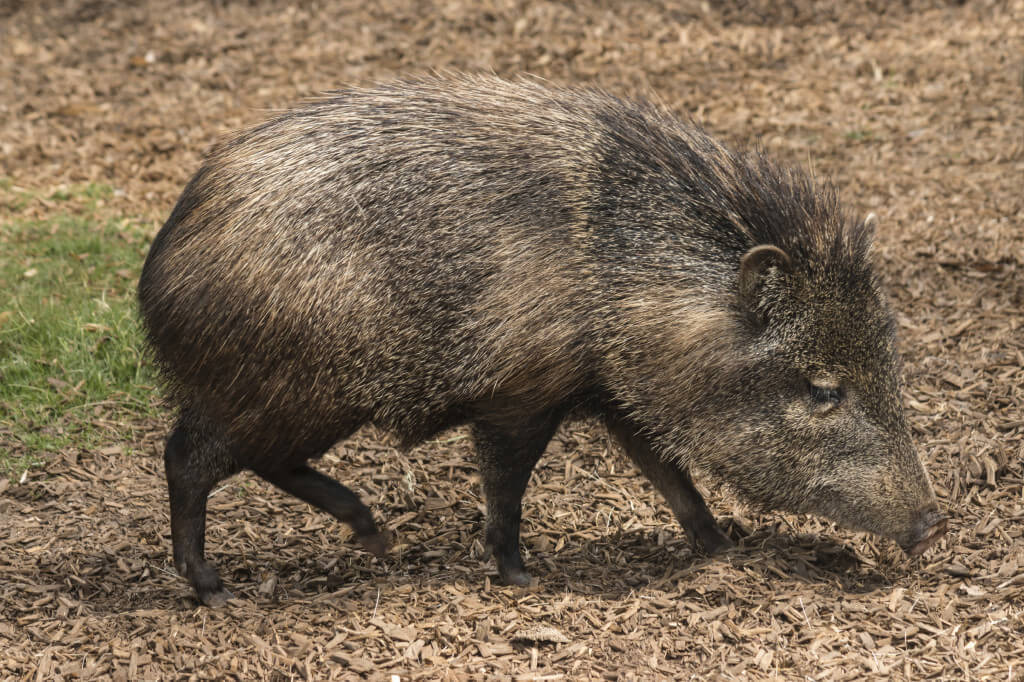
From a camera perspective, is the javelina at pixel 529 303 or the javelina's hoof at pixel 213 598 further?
the javelina's hoof at pixel 213 598

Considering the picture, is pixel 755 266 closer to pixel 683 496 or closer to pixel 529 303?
pixel 529 303

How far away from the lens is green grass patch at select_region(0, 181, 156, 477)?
5.91m

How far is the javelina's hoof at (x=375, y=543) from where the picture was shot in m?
4.73

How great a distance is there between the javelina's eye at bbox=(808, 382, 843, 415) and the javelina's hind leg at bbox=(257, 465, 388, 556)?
1.79 metres

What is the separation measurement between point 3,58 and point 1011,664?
949 cm

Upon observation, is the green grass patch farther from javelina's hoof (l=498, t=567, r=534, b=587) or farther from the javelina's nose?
the javelina's nose

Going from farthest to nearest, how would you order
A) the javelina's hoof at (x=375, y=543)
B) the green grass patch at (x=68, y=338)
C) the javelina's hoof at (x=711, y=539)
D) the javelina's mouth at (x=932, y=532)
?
1. the green grass patch at (x=68, y=338)
2. the javelina's hoof at (x=711, y=539)
3. the javelina's hoof at (x=375, y=543)
4. the javelina's mouth at (x=932, y=532)

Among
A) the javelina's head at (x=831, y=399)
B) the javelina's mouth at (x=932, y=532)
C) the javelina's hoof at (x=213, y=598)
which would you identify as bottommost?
the javelina's hoof at (x=213, y=598)

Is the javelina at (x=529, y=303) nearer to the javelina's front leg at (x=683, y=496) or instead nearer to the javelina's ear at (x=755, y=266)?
the javelina's ear at (x=755, y=266)

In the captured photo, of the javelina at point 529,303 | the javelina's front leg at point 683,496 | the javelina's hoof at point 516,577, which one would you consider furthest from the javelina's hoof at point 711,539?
the javelina's hoof at point 516,577

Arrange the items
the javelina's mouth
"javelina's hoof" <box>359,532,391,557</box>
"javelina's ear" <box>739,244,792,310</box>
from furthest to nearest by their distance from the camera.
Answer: "javelina's hoof" <box>359,532,391,557</box>
the javelina's mouth
"javelina's ear" <box>739,244,792,310</box>

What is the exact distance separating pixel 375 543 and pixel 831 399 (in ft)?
6.16

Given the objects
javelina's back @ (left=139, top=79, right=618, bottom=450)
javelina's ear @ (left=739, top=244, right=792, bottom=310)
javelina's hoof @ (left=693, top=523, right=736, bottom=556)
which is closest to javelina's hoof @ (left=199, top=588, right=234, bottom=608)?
javelina's back @ (left=139, top=79, right=618, bottom=450)

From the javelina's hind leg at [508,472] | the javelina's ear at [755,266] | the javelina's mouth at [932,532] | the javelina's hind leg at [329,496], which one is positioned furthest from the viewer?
the javelina's hind leg at [329,496]
